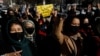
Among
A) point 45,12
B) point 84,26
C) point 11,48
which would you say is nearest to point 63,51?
point 11,48

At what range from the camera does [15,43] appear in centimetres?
522

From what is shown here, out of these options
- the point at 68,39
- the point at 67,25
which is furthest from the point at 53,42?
the point at 67,25

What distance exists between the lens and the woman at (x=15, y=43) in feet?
17.0

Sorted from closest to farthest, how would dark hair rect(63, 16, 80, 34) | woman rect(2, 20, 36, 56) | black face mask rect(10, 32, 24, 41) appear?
woman rect(2, 20, 36, 56)
black face mask rect(10, 32, 24, 41)
dark hair rect(63, 16, 80, 34)

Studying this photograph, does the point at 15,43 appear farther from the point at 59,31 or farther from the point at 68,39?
the point at 68,39

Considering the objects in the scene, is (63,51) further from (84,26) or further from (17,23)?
(84,26)

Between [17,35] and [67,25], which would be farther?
[67,25]

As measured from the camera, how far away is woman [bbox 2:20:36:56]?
519 centimetres

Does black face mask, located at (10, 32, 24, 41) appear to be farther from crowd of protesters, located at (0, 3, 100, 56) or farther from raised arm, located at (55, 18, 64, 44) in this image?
raised arm, located at (55, 18, 64, 44)

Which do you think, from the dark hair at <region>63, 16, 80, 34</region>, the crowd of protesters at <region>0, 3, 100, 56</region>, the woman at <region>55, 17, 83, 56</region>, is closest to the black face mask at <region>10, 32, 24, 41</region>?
the crowd of protesters at <region>0, 3, 100, 56</region>

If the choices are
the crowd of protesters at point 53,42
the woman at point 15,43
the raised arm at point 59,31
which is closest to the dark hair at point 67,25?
the crowd of protesters at point 53,42

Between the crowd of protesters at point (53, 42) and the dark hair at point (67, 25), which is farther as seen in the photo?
the dark hair at point (67, 25)

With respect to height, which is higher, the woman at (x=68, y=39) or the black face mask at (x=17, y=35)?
the black face mask at (x=17, y=35)

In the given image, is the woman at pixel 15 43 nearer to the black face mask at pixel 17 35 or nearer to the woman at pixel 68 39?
the black face mask at pixel 17 35
